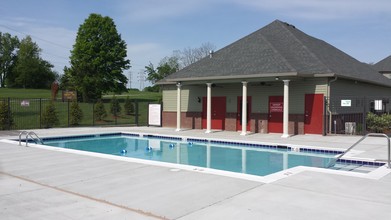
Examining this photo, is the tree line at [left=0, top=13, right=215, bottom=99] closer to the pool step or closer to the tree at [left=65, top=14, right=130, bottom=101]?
the tree at [left=65, top=14, right=130, bottom=101]

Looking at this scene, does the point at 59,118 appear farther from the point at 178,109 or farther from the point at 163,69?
the point at 163,69

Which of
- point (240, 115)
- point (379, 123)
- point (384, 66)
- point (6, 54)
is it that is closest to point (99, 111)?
point (240, 115)

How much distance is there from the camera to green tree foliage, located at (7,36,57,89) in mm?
67750

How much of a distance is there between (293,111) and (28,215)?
15.5 meters

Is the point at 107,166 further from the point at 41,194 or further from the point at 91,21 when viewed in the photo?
the point at 91,21

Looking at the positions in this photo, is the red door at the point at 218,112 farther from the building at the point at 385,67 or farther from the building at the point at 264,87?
the building at the point at 385,67

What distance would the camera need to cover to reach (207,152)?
14375 millimetres

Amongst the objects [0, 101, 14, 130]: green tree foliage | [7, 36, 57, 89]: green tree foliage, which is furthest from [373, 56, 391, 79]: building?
[7, 36, 57, 89]: green tree foliage

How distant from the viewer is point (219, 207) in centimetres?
542

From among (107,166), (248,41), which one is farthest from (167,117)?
(107,166)

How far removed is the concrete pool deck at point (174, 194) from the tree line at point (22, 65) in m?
65.3

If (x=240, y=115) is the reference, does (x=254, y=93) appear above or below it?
above

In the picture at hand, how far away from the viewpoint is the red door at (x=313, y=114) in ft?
57.9

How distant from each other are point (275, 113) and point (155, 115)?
29.5 ft
